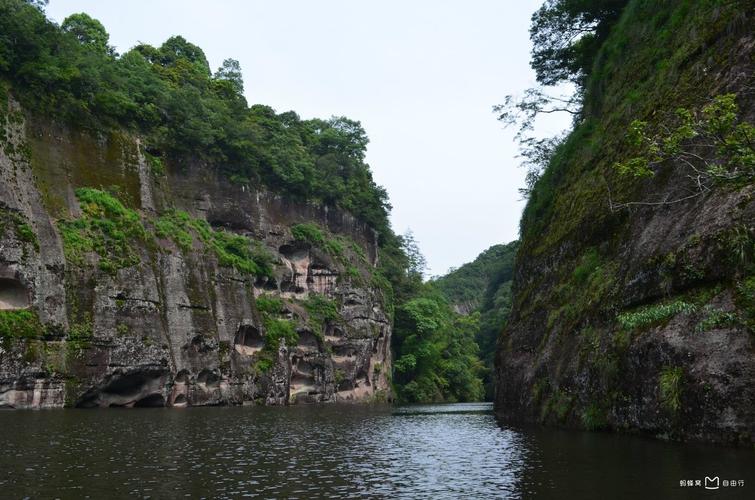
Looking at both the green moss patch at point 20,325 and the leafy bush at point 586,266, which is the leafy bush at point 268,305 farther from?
the leafy bush at point 586,266

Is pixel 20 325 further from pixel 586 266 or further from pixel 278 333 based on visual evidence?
pixel 586 266

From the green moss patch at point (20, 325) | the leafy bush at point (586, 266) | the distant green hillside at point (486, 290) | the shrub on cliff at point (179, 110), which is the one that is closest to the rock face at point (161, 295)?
the green moss patch at point (20, 325)

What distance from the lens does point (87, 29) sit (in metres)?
57.1

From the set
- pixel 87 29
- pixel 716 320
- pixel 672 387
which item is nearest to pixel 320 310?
pixel 87 29

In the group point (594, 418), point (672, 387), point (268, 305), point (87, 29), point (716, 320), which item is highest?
point (87, 29)

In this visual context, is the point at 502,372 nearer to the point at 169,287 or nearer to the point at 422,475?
the point at 422,475

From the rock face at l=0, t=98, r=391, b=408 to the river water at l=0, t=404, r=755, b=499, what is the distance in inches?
490

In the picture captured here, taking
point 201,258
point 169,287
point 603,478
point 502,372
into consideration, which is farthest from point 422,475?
point 201,258

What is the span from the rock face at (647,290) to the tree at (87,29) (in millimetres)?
47775

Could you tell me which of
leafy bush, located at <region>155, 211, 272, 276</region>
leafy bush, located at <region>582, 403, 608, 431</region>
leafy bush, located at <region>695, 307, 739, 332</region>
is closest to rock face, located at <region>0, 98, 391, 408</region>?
leafy bush, located at <region>155, 211, 272, 276</region>

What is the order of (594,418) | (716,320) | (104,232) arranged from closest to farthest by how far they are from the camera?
(716,320) → (594,418) → (104,232)

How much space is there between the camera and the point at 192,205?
157ft

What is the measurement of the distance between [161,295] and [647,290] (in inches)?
1177

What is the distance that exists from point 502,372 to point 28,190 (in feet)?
91.1
